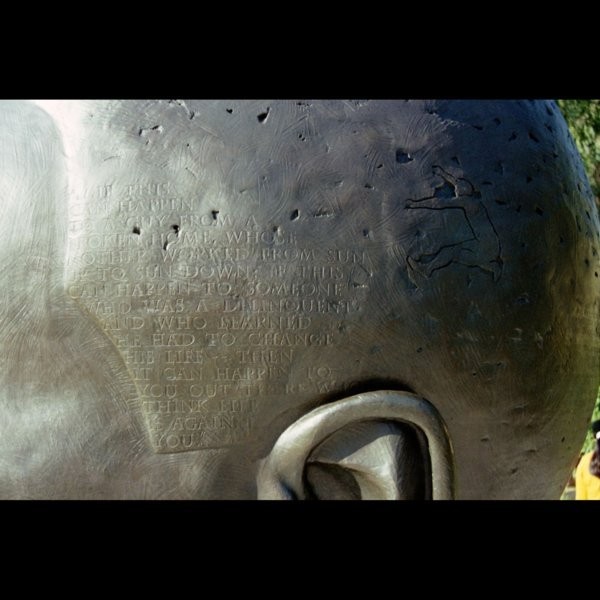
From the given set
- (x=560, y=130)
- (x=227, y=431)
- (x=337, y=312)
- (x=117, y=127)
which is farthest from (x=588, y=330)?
(x=117, y=127)

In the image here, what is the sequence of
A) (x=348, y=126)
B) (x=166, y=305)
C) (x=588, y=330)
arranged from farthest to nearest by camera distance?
(x=588, y=330) < (x=348, y=126) < (x=166, y=305)

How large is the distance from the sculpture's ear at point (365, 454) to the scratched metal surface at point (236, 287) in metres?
0.05

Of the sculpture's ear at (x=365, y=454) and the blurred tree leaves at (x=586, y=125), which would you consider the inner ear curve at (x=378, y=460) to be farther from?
the blurred tree leaves at (x=586, y=125)

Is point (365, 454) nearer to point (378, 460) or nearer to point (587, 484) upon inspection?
point (378, 460)

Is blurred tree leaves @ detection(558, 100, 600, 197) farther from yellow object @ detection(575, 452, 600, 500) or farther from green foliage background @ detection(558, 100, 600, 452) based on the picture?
yellow object @ detection(575, 452, 600, 500)

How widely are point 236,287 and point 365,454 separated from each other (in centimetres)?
60

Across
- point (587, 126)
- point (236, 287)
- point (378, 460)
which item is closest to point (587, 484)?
point (378, 460)

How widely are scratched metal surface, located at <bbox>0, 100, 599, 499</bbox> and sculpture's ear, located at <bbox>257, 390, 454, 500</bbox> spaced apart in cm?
5

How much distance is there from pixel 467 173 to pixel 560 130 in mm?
549

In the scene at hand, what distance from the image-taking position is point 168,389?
2.42 metres

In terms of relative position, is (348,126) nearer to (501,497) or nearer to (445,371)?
(445,371)

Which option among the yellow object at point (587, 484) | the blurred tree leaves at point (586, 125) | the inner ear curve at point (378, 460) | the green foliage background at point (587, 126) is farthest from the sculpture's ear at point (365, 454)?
the blurred tree leaves at point (586, 125)

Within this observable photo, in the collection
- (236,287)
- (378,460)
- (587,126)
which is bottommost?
(378,460)

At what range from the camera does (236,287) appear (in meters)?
2.41
